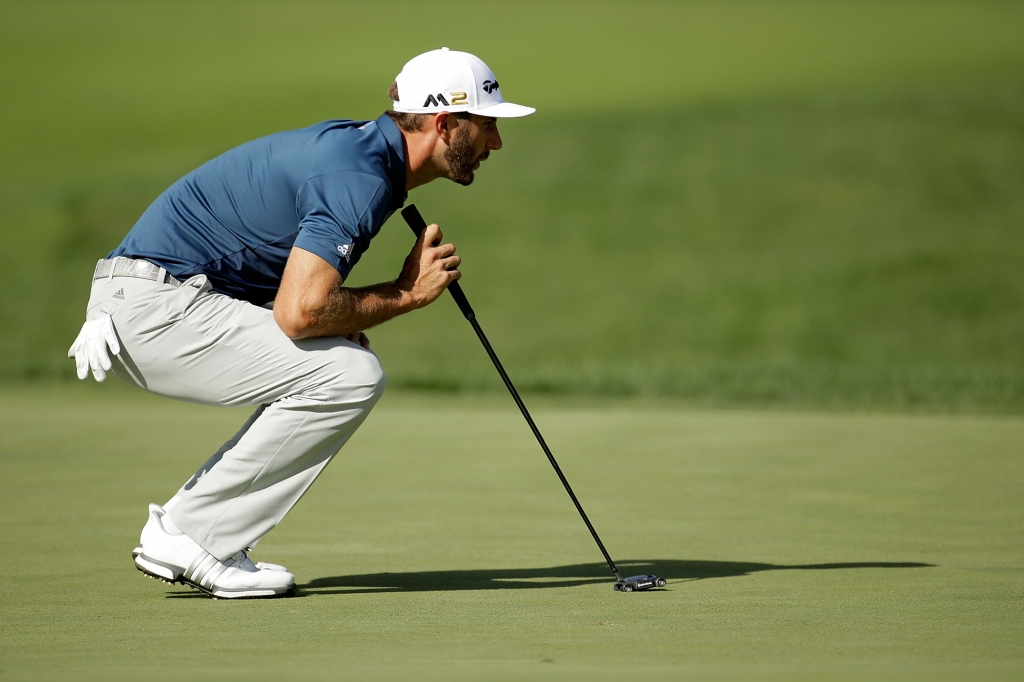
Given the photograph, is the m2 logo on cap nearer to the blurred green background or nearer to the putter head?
the putter head

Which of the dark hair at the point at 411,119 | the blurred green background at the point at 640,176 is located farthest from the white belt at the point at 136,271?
the blurred green background at the point at 640,176

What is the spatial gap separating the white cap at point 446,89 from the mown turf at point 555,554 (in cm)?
132

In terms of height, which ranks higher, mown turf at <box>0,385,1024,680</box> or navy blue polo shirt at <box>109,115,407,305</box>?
navy blue polo shirt at <box>109,115,407,305</box>

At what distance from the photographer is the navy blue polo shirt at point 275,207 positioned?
3.55 meters

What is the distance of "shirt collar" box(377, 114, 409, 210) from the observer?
12.3 ft

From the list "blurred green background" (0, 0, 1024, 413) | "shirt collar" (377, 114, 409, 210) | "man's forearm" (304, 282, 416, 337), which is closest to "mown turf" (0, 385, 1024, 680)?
"man's forearm" (304, 282, 416, 337)

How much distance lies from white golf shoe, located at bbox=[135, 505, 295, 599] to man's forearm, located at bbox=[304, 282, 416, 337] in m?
0.66

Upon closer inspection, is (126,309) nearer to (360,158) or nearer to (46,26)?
(360,158)

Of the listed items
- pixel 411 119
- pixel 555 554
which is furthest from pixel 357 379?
pixel 555 554

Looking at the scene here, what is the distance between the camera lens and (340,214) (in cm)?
354

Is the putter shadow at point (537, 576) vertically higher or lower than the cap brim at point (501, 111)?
lower

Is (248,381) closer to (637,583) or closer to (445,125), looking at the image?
(445,125)

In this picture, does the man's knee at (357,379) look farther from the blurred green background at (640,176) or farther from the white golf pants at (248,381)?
the blurred green background at (640,176)

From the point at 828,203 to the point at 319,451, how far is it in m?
14.2
